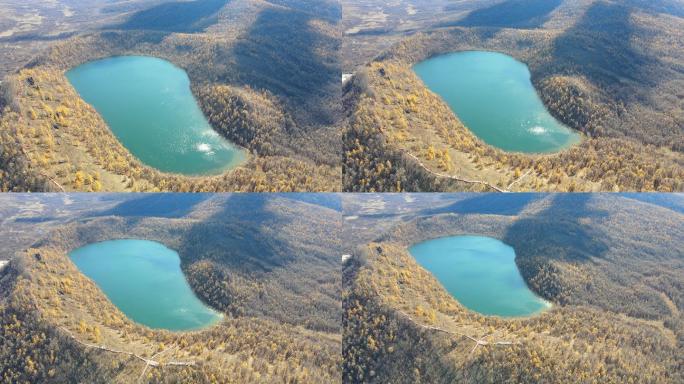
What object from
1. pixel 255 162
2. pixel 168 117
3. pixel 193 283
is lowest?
pixel 193 283

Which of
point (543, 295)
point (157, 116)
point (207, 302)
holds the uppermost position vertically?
point (157, 116)

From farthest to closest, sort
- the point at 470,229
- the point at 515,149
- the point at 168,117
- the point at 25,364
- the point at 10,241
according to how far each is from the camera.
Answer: the point at 470,229
the point at 10,241
the point at 168,117
the point at 515,149
the point at 25,364

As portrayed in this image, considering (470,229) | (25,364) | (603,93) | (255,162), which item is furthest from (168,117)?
(603,93)

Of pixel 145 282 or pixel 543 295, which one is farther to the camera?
pixel 145 282

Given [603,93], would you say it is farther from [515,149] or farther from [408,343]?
[408,343]

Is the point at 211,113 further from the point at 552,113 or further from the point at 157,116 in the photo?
the point at 552,113

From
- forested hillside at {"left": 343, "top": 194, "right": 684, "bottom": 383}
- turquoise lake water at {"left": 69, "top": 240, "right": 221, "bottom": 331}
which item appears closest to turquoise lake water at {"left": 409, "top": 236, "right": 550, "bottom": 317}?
forested hillside at {"left": 343, "top": 194, "right": 684, "bottom": 383}

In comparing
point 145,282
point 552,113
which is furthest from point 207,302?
point 552,113
